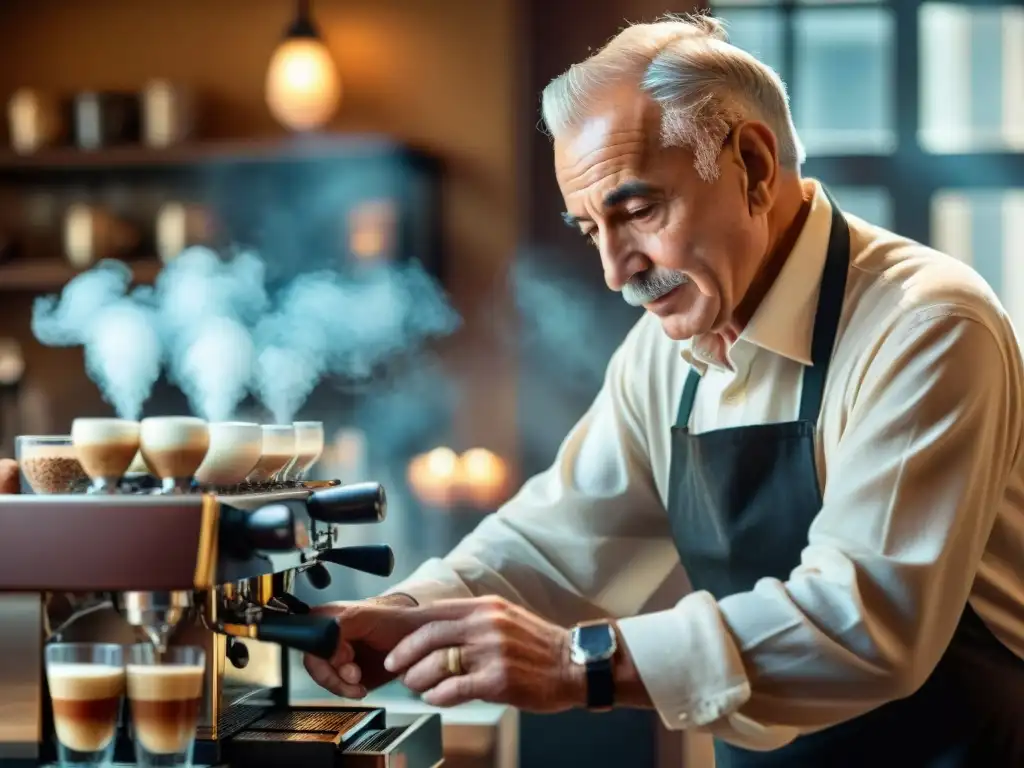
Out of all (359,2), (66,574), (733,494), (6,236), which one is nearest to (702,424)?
(733,494)

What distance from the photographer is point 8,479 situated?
1.47 metres

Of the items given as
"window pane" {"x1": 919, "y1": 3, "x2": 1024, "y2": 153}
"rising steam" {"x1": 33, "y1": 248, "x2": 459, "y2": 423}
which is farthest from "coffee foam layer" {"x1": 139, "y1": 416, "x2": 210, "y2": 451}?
"window pane" {"x1": 919, "y1": 3, "x2": 1024, "y2": 153}

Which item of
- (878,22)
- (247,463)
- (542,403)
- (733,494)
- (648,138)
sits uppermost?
(878,22)

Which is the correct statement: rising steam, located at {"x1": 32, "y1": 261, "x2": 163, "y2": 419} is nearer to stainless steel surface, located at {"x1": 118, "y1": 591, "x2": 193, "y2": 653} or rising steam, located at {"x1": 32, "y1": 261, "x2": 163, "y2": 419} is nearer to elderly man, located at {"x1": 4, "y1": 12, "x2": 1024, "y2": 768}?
elderly man, located at {"x1": 4, "y1": 12, "x2": 1024, "y2": 768}

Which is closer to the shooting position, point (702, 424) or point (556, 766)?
point (702, 424)

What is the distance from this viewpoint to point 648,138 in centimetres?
168

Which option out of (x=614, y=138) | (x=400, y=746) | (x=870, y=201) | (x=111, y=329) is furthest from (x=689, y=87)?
(x=111, y=329)

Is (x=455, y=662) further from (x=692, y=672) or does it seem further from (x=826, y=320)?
(x=826, y=320)

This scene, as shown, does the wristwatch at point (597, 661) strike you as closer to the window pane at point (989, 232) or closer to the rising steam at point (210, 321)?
the rising steam at point (210, 321)

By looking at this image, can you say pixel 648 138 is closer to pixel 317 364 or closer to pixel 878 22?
pixel 317 364

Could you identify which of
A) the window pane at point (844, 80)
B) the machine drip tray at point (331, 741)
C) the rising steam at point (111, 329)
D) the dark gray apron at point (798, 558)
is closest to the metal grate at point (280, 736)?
the machine drip tray at point (331, 741)

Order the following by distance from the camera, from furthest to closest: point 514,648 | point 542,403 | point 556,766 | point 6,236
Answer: point 6,236 < point 542,403 < point 556,766 < point 514,648

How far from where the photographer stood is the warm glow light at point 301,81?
4.26m

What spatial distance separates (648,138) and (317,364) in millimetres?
2865
